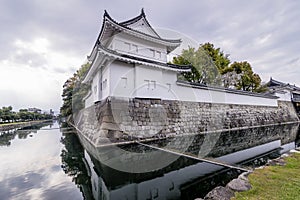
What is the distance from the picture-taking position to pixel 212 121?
435 inches

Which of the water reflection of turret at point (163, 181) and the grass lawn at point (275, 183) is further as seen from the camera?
the water reflection of turret at point (163, 181)

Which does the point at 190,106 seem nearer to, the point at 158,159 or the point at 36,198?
the point at 158,159

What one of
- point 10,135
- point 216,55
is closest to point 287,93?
point 216,55

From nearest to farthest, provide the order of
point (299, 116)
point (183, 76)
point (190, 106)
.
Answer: point (190, 106), point (183, 76), point (299, 116)

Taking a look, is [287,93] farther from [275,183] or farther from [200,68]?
[275,183]

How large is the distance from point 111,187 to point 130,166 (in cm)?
115

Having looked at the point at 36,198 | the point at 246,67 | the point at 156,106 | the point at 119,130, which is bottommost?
the point at 36,198

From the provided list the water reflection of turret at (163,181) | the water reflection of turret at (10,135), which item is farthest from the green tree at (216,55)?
the water reflection of turret at (10,135)

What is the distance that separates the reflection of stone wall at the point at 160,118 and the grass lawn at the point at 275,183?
18.1 ft

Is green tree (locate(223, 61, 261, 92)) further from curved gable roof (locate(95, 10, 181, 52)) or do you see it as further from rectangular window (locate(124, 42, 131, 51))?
rectangular window (locate(124, 42, 131, 51))

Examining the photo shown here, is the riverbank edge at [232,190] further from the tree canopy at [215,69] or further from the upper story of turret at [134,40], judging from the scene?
the tree canopy at [215,69]

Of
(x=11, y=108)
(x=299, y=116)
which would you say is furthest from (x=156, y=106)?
(x=11, y=108)

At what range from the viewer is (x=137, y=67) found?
28.0 ft

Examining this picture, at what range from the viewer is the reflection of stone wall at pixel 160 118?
7520 mm
